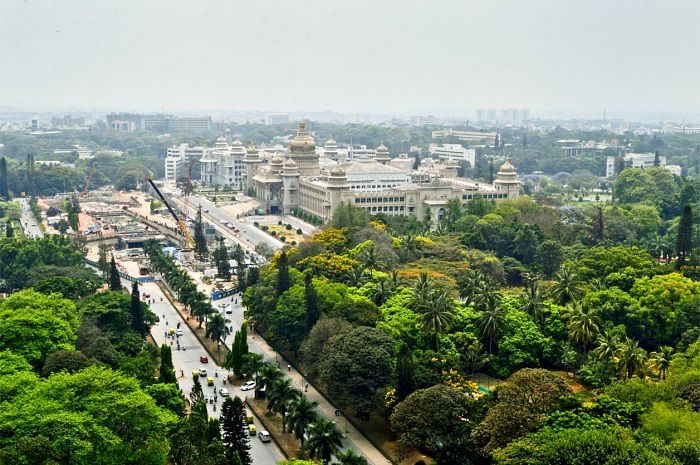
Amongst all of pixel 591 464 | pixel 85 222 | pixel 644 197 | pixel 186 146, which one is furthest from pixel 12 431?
pixel 186 146

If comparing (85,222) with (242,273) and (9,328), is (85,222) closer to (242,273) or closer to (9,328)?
(242,273)

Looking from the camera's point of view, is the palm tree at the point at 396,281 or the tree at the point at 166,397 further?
the palm tree at the point at 396,281

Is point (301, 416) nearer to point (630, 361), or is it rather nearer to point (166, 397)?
point (166, 397)

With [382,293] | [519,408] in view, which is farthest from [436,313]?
[519,408]

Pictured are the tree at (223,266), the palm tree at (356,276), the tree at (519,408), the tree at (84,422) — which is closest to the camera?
the tree at (84,422)

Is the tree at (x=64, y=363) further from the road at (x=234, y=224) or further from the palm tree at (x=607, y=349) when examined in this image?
the road at (x=234, y=224)

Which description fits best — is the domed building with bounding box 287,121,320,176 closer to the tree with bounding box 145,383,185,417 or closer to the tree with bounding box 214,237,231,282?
the tree with bounding box 214,237,231,282

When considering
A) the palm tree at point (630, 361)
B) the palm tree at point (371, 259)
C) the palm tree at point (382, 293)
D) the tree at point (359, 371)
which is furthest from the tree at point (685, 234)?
the tree at point (359, 371)
